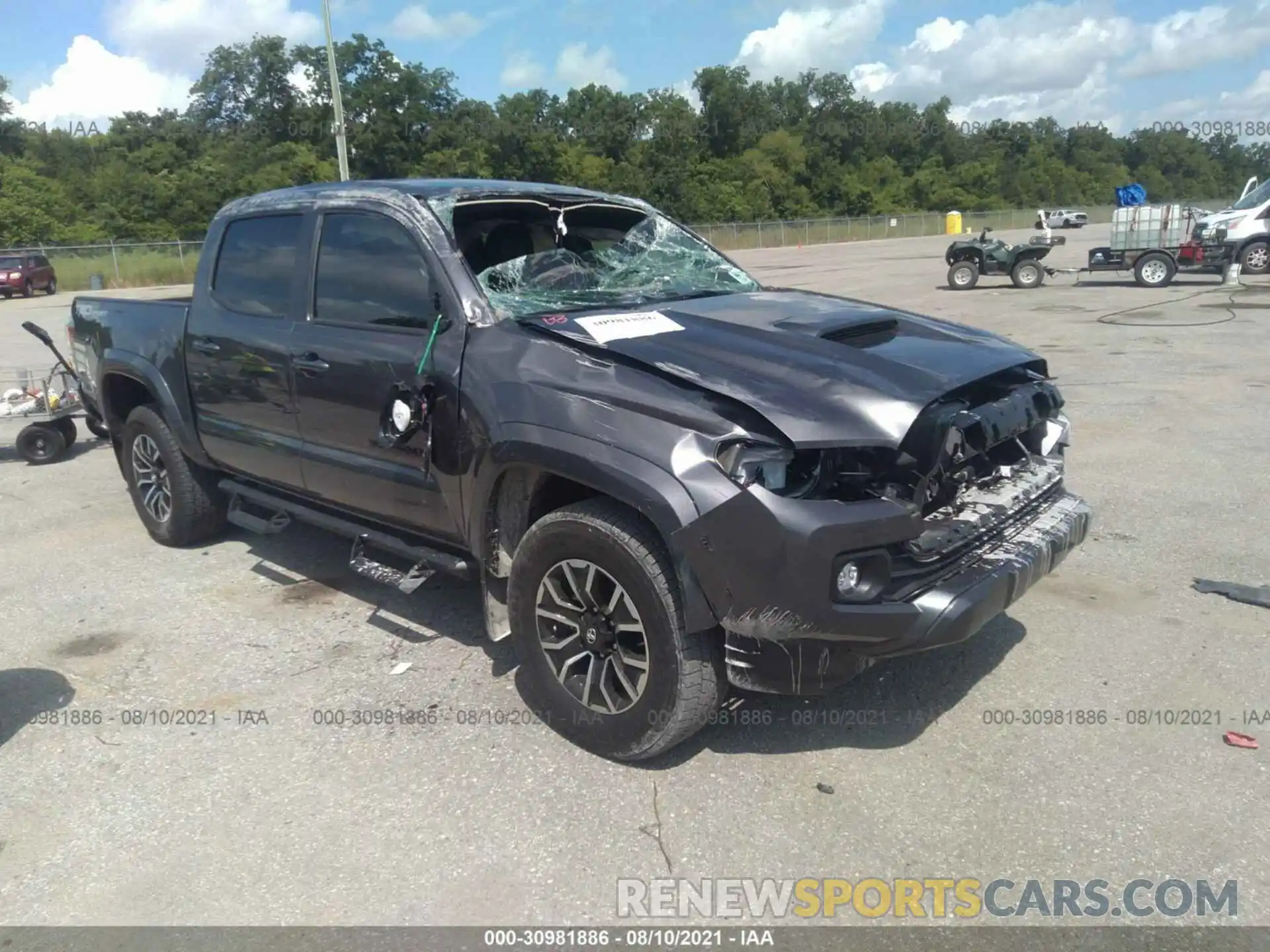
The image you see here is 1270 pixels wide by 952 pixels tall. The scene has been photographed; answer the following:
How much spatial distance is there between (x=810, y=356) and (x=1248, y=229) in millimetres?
20811

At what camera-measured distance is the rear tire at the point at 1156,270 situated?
20.4 metres

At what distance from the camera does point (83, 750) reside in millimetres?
3744

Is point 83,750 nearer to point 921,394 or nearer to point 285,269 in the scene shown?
point 285,269

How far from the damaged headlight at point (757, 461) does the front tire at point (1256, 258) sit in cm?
2119

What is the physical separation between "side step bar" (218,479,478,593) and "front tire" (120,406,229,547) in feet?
0.95

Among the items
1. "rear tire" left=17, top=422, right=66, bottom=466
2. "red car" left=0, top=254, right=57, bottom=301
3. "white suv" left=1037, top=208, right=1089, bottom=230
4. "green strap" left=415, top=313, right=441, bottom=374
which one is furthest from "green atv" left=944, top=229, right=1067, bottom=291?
"white suv" left=1037, top=208, right=1089, bottom=230

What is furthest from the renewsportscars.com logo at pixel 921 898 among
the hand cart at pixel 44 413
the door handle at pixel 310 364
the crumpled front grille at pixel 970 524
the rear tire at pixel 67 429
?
the rear tire at pixel 67 429

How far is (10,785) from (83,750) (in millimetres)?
262

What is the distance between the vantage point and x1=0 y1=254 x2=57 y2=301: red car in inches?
1227

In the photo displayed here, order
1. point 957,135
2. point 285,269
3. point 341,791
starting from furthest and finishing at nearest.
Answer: point 957,135
point 285,269
point 341,791

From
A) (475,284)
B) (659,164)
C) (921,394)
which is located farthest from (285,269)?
(659,164)

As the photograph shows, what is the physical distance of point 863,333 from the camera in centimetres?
386

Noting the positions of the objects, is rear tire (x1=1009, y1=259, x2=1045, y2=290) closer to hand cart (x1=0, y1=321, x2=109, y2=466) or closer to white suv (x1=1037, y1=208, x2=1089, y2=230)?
hand cart (x1=0, y1=321, x2=109, y2=466)

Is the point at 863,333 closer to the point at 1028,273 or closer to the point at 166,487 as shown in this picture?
the point at 166,487
